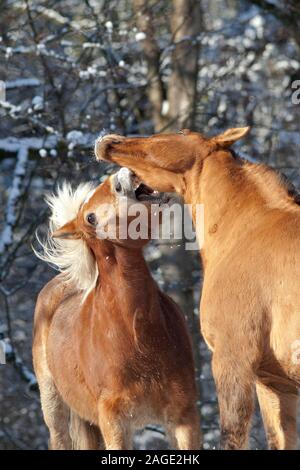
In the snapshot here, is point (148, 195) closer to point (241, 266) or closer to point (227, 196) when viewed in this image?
point (227, 196)

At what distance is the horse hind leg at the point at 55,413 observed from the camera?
21.0ft

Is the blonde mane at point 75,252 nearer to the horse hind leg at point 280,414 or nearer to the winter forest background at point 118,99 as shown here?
the horse hind leg at point 280,414

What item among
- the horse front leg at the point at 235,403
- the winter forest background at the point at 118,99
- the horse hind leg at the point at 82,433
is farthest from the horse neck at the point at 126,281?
the winter forest background at the point at 118,99

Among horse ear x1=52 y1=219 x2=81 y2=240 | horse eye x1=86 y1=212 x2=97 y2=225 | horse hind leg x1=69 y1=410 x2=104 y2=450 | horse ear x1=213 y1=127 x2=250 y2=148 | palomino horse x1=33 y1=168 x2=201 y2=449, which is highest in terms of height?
horse ear x1=213 y1=127 x2=250 y2=148

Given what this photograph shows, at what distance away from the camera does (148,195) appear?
5.29 m

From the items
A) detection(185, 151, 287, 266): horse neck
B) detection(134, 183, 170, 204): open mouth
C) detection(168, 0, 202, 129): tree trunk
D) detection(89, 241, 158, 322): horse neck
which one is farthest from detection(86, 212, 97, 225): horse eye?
detection(168, 0, 202, 129): tree trunk

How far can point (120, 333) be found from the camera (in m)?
5.41

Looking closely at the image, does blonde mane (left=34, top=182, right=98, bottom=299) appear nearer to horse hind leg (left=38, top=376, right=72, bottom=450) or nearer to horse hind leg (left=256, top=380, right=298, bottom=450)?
horse hind leg (left=38, top=376, right=72, bottom=450)

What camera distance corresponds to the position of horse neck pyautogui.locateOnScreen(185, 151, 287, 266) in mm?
4953

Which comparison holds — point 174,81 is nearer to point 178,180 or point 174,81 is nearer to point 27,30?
point 27,30

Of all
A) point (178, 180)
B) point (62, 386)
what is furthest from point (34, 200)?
point (178, 180)

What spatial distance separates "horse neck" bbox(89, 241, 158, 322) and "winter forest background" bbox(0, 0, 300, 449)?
402 centimetres

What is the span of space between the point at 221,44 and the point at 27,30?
3085 millimetres

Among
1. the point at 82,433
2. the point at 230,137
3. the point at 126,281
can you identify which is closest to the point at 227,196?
the point at 230,137
